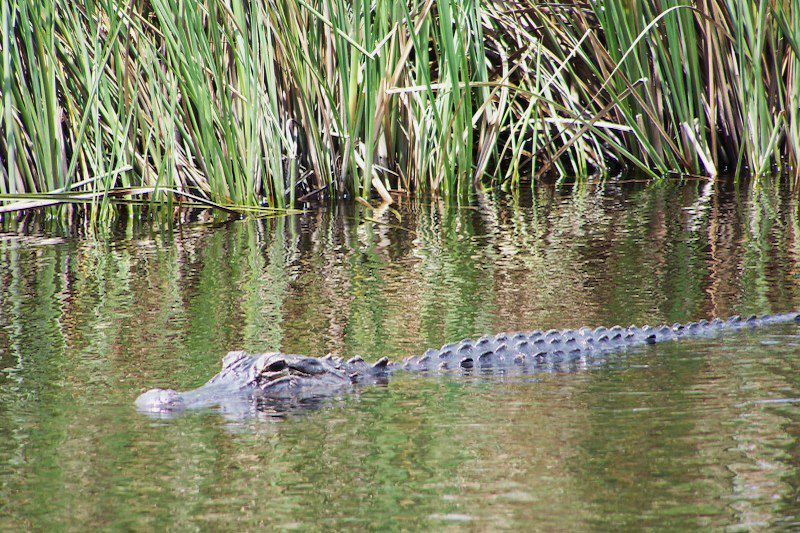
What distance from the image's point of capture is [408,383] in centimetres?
414

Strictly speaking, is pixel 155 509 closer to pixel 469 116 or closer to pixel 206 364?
pixel 206 364

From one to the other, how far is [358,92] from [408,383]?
4556 millimetres

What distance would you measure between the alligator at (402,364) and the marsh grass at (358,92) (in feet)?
11.2

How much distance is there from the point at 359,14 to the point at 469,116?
1072 millimetres

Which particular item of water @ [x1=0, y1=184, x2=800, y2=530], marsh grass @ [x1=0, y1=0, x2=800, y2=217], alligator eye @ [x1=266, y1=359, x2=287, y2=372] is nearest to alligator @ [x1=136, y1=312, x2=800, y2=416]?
alligator eye @ [x1=266, y1=359, x2=287, y2=372]

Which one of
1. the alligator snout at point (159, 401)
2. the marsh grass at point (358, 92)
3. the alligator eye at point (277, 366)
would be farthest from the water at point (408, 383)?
the marsh grass at point (358, 92)

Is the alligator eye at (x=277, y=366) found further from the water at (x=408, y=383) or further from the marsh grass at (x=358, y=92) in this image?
the marsh grass at (x=358, y=92)

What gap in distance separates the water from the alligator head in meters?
0.19

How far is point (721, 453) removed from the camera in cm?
304

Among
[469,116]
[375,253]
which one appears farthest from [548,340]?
[469,116]

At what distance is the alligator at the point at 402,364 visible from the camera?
4.04 meters

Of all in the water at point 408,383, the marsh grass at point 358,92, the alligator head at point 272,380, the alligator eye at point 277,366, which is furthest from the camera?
the marsh grass at point 358,92

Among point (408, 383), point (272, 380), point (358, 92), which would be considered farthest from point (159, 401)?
point (358, 92)

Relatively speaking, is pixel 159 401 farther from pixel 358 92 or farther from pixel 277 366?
pixel 358 92
